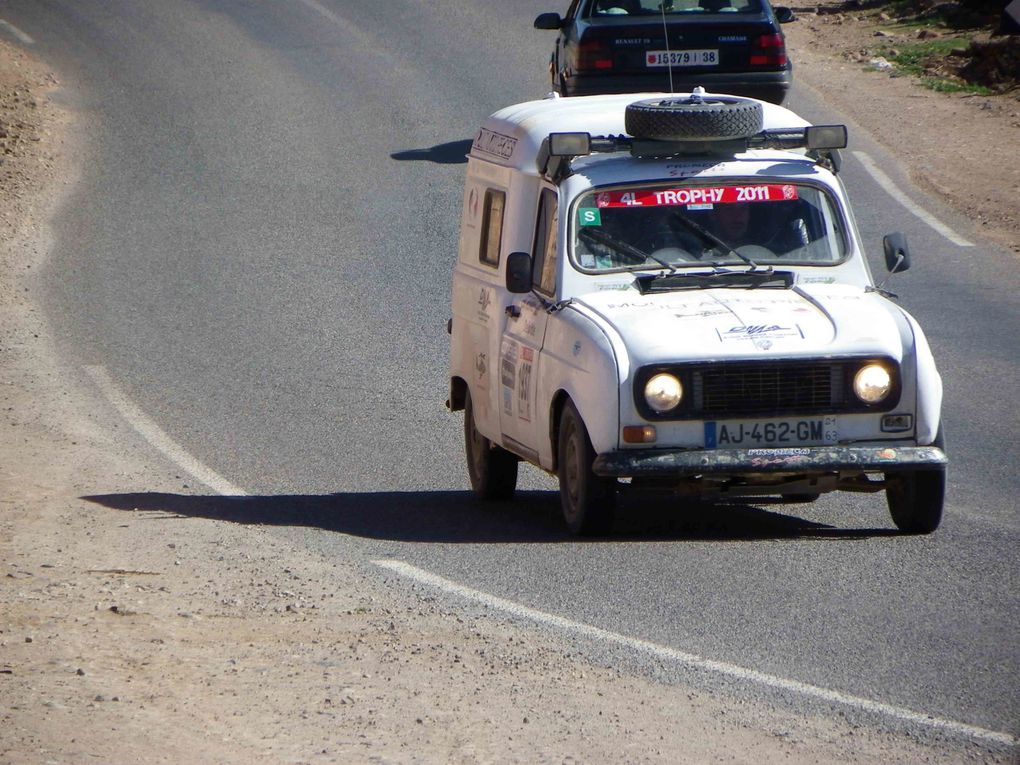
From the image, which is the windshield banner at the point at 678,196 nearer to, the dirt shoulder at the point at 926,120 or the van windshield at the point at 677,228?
the van windshield at the point at 677,228

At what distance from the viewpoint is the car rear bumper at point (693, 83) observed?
18.8m

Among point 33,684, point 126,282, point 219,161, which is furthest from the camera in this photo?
point 219,161

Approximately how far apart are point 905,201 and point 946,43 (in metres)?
9.13

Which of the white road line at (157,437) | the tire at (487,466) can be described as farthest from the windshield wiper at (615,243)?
the white road line at (157,437)

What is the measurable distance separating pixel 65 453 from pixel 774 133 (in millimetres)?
5198

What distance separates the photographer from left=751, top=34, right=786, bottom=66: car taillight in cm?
1883

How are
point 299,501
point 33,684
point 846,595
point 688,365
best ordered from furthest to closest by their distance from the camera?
point 299,501 < point 688,365 < point 846,595 < point 33,684

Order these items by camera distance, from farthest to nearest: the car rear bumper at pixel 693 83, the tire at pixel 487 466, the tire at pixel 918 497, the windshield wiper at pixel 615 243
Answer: the car rear bumper at pixel 693 83, the tire at pixel 487 466, the windshield wiper at pixel 615 243, the tire at pixel 918 497

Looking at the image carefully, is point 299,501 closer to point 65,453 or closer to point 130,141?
point 65,453

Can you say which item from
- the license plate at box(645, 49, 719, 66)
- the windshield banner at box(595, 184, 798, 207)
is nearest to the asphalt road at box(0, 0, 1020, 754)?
the windshield banner at box(595, 184, 798, 207)

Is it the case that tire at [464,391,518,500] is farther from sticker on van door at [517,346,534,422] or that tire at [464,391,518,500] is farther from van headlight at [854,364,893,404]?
van headlight at [854,364,893,404]

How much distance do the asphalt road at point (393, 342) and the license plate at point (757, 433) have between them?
53 centimetres

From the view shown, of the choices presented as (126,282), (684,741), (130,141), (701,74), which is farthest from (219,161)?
(684,741)

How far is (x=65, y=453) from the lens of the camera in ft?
38.2
